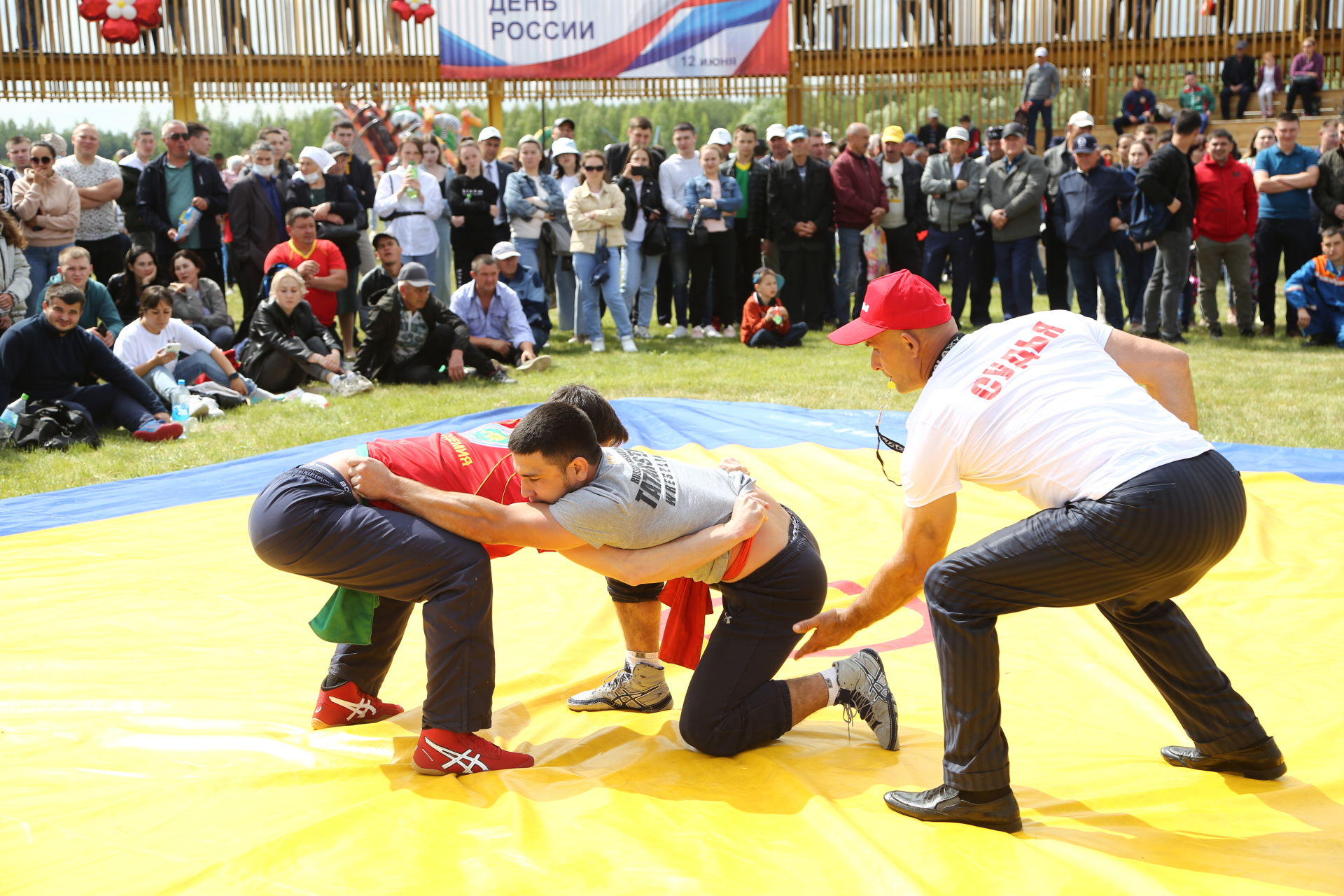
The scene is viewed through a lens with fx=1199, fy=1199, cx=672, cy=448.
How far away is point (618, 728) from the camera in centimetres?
326

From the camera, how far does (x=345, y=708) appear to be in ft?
10.6

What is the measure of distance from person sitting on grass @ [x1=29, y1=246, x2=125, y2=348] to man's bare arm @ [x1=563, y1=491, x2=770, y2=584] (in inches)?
252

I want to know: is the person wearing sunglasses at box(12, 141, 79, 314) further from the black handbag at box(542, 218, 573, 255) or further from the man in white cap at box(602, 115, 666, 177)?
the man in white cap at box(602, 115, 666, 177)

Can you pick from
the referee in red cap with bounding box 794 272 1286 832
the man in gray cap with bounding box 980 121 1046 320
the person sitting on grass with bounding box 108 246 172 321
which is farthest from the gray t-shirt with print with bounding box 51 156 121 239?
the referee in red cap with bounding box 794 272 1286 832

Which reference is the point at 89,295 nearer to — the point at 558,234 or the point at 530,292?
the point at 530,292

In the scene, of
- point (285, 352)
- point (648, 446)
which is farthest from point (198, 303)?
point (648, 446)

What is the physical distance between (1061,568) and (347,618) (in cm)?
177

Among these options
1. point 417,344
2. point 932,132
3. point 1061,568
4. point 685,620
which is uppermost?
point 932,132

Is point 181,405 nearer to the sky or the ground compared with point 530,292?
nearer to the ground

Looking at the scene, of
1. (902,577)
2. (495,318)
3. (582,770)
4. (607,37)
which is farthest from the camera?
(607,37)

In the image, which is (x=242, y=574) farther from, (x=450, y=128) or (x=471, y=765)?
(x=450, y=128)

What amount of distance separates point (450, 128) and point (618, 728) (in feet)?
40.6

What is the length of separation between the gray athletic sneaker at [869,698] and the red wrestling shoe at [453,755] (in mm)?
901

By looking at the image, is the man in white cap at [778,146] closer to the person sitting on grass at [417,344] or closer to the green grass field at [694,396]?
the green grass field at [694,396]
